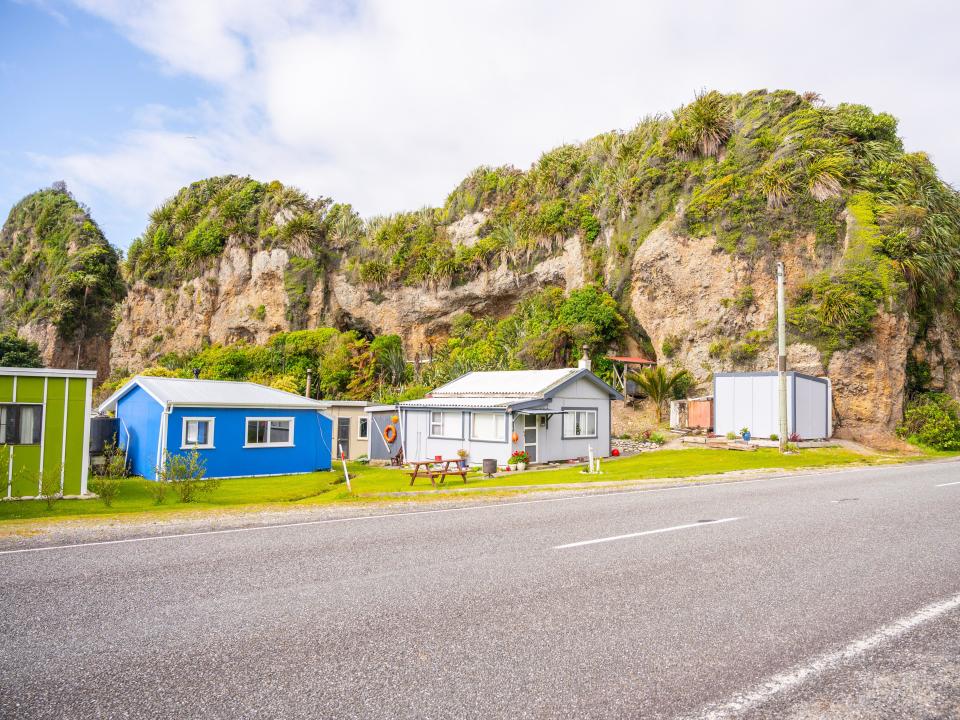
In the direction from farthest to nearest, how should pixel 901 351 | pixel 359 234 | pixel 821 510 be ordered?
1. pixel 359 234
2. pixel 901 351
3. pixel 821 510

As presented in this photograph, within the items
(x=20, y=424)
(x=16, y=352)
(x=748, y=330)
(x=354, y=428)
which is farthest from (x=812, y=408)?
(x=16, y=352)

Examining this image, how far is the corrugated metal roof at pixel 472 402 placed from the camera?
26.3 m

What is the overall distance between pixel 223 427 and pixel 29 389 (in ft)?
23.9

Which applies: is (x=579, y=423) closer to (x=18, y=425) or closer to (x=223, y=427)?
(x=223, y=427)

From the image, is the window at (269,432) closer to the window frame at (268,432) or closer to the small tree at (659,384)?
the window frame at (268,432)

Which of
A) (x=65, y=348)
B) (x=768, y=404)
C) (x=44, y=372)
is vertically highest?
(x=65, y=348)

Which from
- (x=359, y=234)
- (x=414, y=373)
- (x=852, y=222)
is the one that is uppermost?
(x=359, y=234)

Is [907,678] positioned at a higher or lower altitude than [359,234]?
lower

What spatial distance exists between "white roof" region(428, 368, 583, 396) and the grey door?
4508 millimetres

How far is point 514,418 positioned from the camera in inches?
1038

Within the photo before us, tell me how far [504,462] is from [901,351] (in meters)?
23.9

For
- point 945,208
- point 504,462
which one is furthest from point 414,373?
point 945,208

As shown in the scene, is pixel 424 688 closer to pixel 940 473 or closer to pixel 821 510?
pixel 821 510

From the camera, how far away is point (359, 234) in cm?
6400
